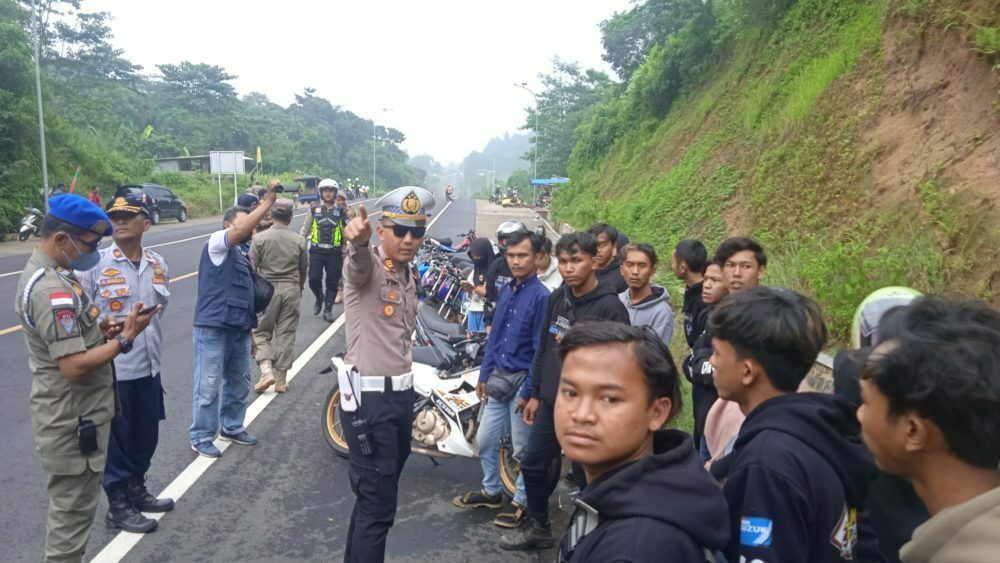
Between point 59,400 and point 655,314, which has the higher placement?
point 655,314

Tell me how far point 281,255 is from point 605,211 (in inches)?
421

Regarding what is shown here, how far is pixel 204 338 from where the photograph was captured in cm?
521

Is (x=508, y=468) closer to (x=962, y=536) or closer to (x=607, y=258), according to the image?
(x=607, y=258)

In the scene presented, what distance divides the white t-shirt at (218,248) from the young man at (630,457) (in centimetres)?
388

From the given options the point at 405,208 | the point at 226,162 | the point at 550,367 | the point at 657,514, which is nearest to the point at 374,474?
the point at 550,367

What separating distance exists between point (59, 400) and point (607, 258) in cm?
367

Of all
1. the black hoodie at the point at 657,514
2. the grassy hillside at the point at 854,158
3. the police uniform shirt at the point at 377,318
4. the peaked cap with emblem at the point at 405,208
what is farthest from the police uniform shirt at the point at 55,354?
the grassy hillside at the point at 854,158

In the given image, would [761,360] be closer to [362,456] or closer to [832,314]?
[362,456]

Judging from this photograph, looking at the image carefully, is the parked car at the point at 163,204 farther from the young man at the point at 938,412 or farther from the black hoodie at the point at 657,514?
the young man at the point at 938,412

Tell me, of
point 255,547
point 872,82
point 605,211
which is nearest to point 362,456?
point 255,547

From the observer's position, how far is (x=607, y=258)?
5.37 metres

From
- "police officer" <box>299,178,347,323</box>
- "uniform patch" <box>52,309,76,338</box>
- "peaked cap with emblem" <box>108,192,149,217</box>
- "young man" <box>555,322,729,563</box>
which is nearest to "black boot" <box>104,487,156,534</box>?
"uniform patch" <box>52,309,76,338</box>

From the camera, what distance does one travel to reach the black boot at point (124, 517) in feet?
13.3

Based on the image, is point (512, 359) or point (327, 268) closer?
point (512, 359)
